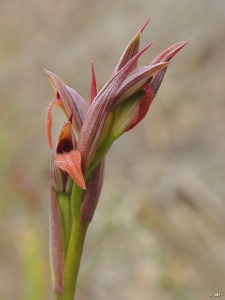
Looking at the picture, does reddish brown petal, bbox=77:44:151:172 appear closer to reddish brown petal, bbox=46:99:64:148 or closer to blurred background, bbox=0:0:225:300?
reddish brown petal, bbox=46:99:64:148

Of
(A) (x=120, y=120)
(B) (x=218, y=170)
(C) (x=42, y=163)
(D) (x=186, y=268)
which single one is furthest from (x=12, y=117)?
(A) (x=120, y=120)

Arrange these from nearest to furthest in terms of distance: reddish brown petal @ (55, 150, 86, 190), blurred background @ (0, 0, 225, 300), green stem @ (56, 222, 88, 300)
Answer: reddish brown petal @ (55, 150, 86, 190), green stem @ (56, 222, 88, 300), blurred background @ (0, 0, 225, 300)

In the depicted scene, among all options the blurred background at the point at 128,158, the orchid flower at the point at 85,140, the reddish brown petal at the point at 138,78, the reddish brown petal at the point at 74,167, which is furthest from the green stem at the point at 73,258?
the blurred background at the point at 128,158

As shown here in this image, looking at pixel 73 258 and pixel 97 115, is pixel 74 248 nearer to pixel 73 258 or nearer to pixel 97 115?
pixel 73 258

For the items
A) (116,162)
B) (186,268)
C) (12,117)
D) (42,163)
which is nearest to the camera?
(186,268)

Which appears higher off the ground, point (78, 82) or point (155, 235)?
point (78, 82)

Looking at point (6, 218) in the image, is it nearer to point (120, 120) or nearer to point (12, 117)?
point (12, 117)

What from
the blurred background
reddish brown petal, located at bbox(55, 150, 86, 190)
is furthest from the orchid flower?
the blurred background

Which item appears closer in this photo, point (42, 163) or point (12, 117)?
point (42, 163)
